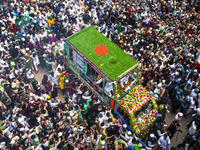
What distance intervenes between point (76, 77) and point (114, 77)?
9.09ft

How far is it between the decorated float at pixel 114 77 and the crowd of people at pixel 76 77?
0.42m

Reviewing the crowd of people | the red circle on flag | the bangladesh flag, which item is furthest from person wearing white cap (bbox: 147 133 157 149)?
the bangladesh flag

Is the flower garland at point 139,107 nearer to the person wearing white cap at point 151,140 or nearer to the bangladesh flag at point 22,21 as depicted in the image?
the person wearing white cap at point 151,140

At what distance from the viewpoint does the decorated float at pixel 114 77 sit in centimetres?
950

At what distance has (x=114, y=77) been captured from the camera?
9.52 m

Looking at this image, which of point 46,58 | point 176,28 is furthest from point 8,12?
point 176,28

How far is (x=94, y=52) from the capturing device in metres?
10.6

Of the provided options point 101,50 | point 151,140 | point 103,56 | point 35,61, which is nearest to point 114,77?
point 103,56

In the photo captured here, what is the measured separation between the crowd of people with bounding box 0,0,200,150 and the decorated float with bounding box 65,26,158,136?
417mm

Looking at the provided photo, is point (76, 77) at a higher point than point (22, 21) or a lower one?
lower

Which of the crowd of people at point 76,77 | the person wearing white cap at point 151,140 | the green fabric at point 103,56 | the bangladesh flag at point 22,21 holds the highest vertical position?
the green fabric at point 103,56

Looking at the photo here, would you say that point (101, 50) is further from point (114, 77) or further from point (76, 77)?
point (76, 77)

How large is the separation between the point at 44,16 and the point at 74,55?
5.64m

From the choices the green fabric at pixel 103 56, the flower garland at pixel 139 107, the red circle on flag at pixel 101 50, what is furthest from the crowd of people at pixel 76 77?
the red circle on flag at pixel 101 50
